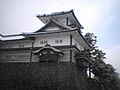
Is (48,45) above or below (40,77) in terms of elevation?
above

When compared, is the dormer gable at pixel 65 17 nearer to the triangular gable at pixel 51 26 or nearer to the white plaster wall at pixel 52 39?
the triangular gable at pixel 51 26

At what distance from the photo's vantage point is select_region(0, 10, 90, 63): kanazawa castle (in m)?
22.3

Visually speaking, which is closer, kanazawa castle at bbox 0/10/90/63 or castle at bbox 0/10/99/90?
castle at bbox 0/10/99/90

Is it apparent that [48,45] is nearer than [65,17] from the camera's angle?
Yes

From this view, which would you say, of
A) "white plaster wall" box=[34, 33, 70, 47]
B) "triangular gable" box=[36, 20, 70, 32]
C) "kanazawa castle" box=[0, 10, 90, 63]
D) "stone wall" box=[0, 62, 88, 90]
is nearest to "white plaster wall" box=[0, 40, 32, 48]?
"kanazawa castle" box=[0, 10, 90, 63]

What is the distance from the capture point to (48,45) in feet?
73.4

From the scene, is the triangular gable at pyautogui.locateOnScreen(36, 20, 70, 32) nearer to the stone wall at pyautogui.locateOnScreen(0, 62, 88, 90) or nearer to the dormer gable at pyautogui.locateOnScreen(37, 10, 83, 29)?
the dormer gable at pyautogui.locateOnScreen(37, 10, 83, 29)

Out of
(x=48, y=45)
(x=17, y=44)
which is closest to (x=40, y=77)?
(x=48, y=45)

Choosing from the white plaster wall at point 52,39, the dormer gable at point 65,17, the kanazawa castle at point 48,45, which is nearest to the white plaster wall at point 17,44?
the kanazawa castle at point 48,45

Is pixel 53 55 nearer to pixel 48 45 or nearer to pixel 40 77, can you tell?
pixel 48 45

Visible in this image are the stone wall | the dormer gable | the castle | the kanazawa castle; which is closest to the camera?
the stone wall

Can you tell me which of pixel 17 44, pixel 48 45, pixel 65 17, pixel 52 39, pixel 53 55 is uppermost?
pixel 65 17

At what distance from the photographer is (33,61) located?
78.3 feet

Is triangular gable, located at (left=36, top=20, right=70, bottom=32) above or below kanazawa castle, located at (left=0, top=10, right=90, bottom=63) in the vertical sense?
above
